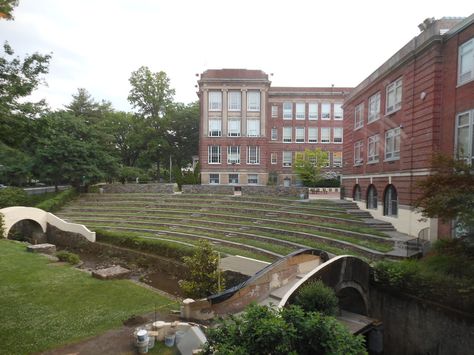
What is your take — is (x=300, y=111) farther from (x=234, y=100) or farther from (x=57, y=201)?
(x=57, y=201)

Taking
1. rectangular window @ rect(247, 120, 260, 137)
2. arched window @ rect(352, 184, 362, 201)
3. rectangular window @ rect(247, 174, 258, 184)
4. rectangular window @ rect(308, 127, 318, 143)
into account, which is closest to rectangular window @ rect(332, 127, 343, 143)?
rectangular window @ rect(308, 127, 318, 143)

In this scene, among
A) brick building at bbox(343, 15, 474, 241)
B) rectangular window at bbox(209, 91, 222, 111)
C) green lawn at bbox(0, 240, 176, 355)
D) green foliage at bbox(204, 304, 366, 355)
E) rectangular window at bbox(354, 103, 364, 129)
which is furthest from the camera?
rectangular window at bbox(209, 91, 222, 111)

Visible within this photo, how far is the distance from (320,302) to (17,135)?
347 inches

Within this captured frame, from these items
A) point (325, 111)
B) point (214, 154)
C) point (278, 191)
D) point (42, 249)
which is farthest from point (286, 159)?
point (42, 249)

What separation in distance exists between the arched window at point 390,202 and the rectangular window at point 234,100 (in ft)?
78.9

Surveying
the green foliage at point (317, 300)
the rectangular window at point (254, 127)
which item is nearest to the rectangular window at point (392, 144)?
the green foliage at point (317, 300)

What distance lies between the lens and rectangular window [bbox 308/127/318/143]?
43.8 m

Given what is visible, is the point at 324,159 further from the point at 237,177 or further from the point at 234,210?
the point at 234,210

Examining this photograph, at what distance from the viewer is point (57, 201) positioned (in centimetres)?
3148

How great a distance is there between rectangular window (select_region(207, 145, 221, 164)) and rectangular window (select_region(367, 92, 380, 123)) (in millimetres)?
20662

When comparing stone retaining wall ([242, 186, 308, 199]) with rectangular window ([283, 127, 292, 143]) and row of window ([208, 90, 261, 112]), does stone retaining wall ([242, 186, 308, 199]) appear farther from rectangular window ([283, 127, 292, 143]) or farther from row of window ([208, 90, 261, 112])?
rectangular window ([283, 127, 292, 143])

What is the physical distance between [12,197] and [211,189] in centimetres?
1979

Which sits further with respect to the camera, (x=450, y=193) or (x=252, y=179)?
(x=252, y=179)

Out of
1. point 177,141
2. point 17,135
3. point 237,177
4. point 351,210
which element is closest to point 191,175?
point 237,177
